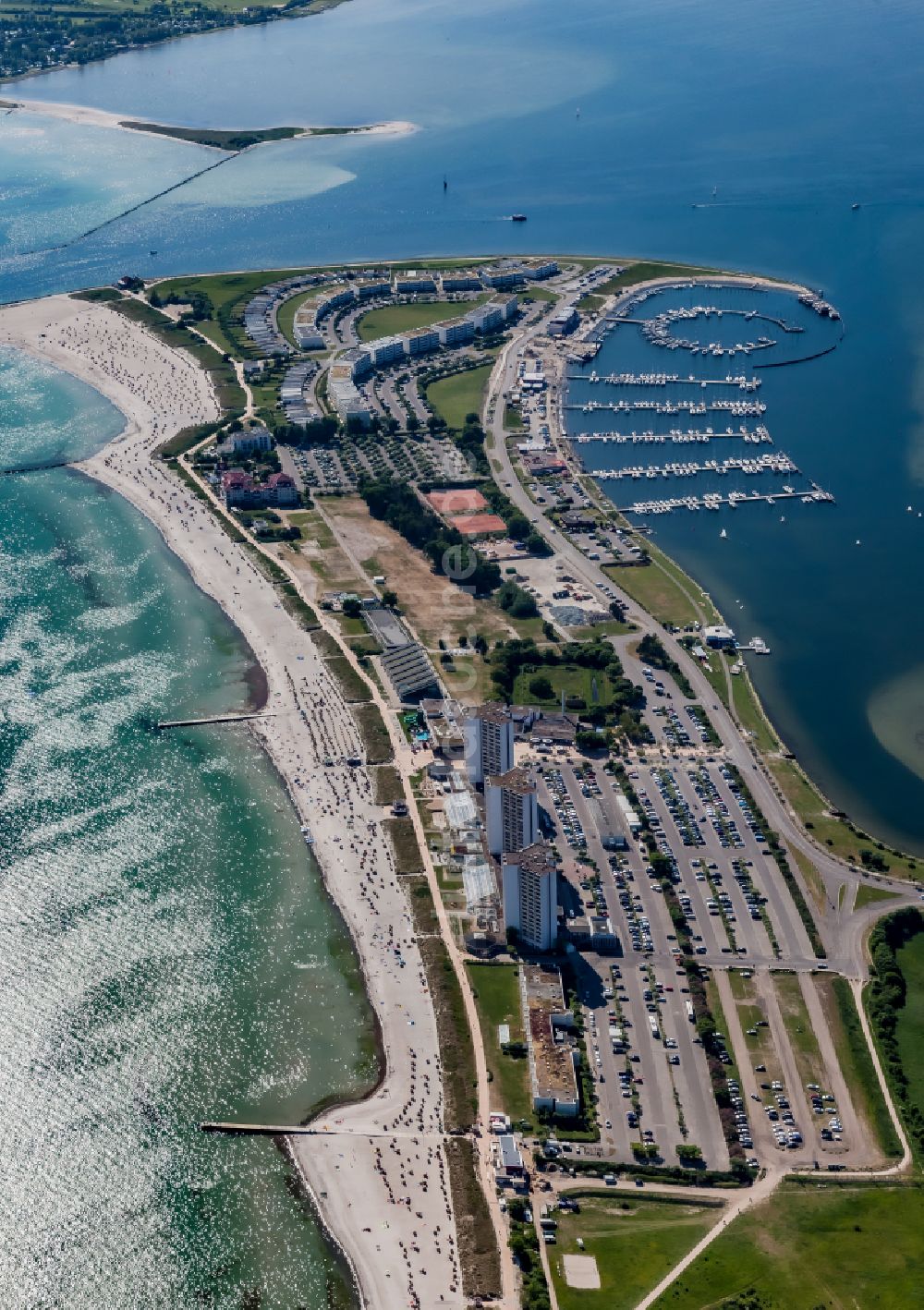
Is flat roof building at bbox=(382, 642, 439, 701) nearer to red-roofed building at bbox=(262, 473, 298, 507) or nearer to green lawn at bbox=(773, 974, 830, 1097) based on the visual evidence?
red-roofed building at bbox=(262, 473, 298, 507)

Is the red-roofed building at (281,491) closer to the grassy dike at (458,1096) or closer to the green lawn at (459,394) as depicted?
the green lawn at (459,394)

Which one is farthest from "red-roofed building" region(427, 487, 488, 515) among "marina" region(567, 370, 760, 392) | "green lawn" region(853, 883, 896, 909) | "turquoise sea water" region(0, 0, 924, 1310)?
"green lawn" region(853, 883, 896, 909)

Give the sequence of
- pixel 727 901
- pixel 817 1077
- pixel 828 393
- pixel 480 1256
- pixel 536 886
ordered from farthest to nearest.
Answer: pixel 828 393 < pixel 727 901 < pixel 536 886 < pixel 817 1077 < pixel 480 1256

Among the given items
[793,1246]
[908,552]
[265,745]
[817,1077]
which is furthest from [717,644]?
[793,1246]

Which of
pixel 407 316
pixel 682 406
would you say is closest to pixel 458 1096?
pixel 682 406

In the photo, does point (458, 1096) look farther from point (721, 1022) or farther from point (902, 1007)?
point (902, 1007)

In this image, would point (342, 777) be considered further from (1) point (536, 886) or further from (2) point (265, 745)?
(1) point (536, 886)

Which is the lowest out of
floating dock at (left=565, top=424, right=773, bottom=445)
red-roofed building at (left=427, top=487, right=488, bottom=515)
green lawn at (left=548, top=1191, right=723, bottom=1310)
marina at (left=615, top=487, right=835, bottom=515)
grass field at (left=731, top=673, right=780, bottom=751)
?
green lawn at (left=548, top=1191, right=723, bottom=1310)
